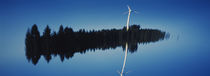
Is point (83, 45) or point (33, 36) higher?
point (33, 36)

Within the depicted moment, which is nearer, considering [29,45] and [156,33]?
[29,45]

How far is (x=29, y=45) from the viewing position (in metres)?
6.82

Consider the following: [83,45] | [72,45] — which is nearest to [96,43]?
[83,45]

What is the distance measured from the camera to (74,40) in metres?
8.64

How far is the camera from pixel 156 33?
11.5 m

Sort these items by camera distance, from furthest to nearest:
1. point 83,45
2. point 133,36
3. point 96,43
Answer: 1. point 133,36
2. point 96,43
3. point 83,45

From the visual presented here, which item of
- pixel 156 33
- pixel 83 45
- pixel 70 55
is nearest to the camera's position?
pixel 70 55

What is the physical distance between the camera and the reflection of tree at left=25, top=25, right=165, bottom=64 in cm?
675

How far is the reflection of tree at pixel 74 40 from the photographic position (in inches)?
266

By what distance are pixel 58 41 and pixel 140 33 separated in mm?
5641

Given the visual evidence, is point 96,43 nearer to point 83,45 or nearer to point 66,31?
point 83,45

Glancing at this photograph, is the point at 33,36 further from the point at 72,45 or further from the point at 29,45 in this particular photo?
the point at 72,45

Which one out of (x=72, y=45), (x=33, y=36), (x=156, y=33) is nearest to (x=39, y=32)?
(x=33, y=36)

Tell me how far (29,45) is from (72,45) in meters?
2.13
